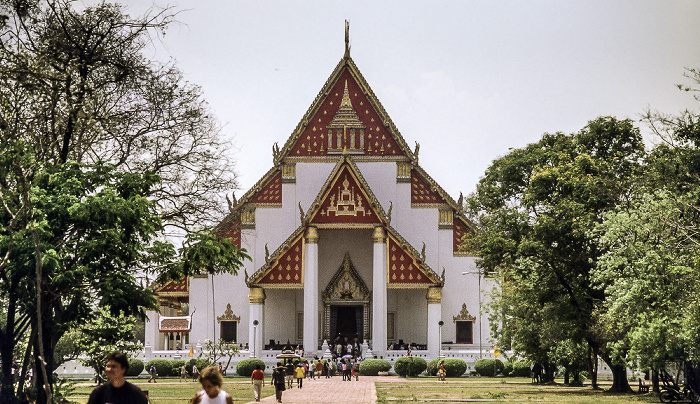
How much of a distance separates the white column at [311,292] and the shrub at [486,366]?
9065 mm

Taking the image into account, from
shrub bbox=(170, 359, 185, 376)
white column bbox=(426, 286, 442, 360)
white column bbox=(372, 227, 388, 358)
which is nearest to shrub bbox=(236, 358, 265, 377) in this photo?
shrub bbox=(170, 359, 185, 376)

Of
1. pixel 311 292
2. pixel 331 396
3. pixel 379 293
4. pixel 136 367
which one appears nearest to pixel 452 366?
pixel 379 293

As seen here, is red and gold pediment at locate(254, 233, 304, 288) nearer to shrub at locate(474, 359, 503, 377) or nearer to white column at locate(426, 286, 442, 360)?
white column at locate(426, 286, 442, 360)

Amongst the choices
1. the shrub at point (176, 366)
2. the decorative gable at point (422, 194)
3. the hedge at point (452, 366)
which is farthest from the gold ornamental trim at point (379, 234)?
the shrub at point (176, 366)

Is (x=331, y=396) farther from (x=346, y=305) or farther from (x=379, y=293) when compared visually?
(x=346, y=305)

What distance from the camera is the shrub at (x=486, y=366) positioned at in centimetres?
5275

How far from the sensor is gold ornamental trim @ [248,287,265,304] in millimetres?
55406

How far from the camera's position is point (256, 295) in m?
55.5

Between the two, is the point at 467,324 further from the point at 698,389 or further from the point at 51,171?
the point at 51,171

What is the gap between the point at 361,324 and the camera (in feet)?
189

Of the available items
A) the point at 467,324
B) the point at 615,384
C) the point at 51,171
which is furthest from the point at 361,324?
the point at 51,171

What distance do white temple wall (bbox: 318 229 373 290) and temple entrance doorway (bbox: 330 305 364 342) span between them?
1.75m

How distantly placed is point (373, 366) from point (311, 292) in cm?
596

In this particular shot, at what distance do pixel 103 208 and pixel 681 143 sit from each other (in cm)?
1777
